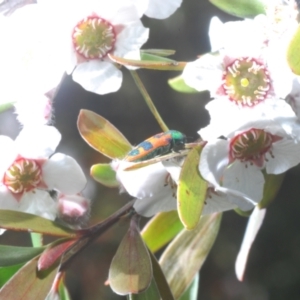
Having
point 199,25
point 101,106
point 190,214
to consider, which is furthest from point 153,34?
point 190,214

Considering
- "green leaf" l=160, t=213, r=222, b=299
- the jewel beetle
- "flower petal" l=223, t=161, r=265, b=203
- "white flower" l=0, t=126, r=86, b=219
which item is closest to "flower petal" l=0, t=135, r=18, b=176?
"white flower" l=0, t=126, r=86, b=219

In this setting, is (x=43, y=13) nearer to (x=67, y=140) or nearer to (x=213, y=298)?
(x=67, y=140)

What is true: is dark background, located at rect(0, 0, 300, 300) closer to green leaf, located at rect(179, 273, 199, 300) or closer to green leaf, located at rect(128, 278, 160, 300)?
green leaf, located at rect(179, 273, 199, 300)

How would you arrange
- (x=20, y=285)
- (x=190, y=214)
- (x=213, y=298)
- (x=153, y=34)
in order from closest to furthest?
(x=190, y=214)
(x=20, y=285)
(x=153, y=34)
(x=213, y=298)

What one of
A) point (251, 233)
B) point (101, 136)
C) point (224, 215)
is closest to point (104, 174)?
point (101, 136)

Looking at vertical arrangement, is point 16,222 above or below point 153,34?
above

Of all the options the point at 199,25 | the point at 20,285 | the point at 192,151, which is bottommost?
the point at 199,25

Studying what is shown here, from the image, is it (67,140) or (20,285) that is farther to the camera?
(67,140)
